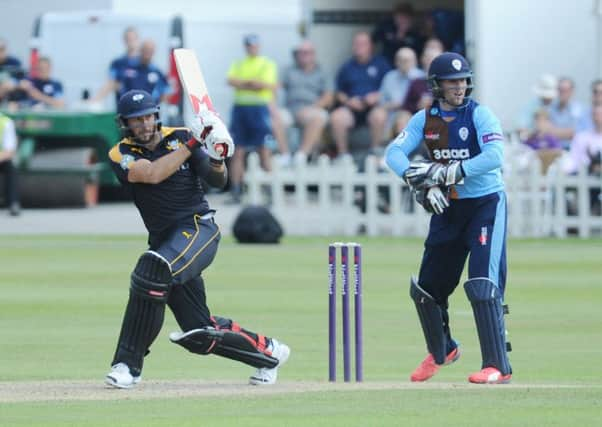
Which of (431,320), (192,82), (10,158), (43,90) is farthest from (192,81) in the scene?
(43,90)

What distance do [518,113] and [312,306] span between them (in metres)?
8.84

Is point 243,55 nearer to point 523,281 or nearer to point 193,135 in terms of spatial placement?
point 523,281

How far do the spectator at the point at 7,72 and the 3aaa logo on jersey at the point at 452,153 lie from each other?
14.5m

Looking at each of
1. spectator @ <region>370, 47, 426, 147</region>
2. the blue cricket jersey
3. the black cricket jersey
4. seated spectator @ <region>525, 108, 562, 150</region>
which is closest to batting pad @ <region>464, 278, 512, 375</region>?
the blue cricket jersey

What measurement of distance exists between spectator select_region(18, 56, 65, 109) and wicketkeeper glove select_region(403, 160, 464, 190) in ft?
46.0

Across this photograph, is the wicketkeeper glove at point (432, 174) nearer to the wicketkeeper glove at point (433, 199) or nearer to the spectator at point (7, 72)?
the wicketkeeper glove at point (433, 199)

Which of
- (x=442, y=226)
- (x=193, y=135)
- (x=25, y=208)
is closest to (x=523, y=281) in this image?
(x=442, y=226)

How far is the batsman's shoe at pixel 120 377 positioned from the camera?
9000 mm

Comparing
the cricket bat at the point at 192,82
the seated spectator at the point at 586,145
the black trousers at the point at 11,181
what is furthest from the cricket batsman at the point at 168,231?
the black trousers at the point at 11,181

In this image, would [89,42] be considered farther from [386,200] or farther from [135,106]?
[135,106]

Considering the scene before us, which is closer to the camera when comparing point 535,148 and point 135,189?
point 135,189

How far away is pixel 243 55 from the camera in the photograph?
23.4 metres

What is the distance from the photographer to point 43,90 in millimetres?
22922

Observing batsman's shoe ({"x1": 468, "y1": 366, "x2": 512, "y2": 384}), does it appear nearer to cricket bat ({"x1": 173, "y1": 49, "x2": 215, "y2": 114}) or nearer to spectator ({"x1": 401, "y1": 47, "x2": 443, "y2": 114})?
cricket bat ({"x1": 173, "y1": 49, "x2": 215, "y2": 114})
